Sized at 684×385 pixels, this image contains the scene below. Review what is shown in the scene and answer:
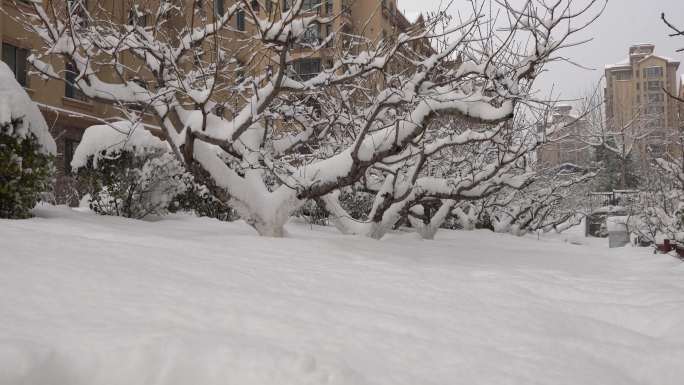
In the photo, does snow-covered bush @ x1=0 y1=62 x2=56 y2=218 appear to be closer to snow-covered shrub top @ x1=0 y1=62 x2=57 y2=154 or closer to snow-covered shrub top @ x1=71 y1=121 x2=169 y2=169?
snow-covered shrub top @ x1=0 y1=62 x2=57 y2=154

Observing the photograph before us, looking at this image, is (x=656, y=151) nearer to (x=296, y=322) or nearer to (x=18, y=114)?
(x=18, y=114)

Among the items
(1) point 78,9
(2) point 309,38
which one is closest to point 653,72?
(2) point 309,38

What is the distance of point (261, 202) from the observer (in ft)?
21.3

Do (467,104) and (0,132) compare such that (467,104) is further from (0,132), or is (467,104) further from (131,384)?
(0,132)

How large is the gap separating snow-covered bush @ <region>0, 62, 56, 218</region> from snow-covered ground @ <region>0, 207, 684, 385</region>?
1990 millimetres

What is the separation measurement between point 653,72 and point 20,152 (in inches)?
3257

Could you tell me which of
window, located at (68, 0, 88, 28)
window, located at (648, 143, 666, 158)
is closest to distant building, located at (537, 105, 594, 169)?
window, located at (648, 143, 666, 158)

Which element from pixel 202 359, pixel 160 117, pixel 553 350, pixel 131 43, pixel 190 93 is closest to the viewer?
pixel 202 359

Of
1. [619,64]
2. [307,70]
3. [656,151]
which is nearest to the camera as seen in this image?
[307,70]

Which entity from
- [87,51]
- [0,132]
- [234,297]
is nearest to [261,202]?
[87,51]

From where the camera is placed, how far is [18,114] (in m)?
6.00

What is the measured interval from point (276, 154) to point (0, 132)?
3.18m

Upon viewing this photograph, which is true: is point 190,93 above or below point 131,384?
above

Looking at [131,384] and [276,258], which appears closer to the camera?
[131,384]
